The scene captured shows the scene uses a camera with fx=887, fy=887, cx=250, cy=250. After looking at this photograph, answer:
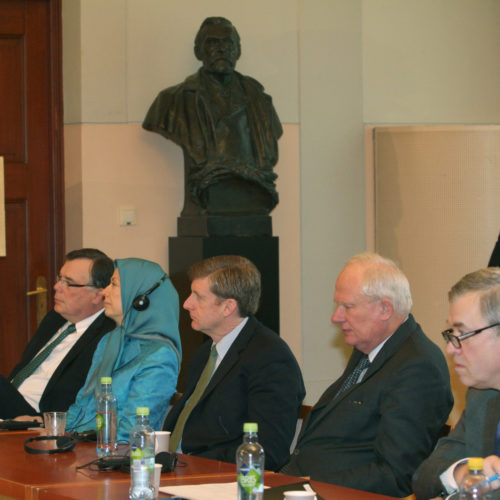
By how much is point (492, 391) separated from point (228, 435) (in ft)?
3.35

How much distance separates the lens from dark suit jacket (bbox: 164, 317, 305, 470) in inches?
119

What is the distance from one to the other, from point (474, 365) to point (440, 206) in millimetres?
3311

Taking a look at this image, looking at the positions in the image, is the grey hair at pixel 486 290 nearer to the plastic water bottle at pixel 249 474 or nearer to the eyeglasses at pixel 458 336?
the eyeglasses at pixel 458 336

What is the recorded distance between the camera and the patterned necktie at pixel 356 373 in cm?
305

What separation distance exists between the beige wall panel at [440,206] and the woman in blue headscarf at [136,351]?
2470 millimetres

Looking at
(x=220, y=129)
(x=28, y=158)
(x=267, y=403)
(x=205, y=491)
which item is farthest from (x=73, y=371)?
(x=28, y=158)

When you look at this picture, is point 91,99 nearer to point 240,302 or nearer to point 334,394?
point 240,302

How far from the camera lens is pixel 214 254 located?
17.1 feet

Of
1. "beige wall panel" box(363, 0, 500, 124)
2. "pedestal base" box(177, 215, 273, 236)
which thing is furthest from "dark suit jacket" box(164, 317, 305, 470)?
"beige wall panel" box(363, 0, 500, 124)

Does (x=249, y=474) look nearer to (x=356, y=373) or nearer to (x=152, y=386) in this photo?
(x=356, y=373)

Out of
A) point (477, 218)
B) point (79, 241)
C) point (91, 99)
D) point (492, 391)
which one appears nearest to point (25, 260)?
point (79, 241)

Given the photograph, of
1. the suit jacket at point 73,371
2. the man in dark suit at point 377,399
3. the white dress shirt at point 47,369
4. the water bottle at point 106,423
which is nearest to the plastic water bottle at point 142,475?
the water bottle at point 106,423

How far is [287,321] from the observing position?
5.81 m

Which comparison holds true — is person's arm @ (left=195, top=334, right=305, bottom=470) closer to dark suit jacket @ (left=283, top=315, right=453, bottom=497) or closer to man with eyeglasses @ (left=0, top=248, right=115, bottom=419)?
dark suit jacket @ (left=283, top=315, right=453, bottom=497)
